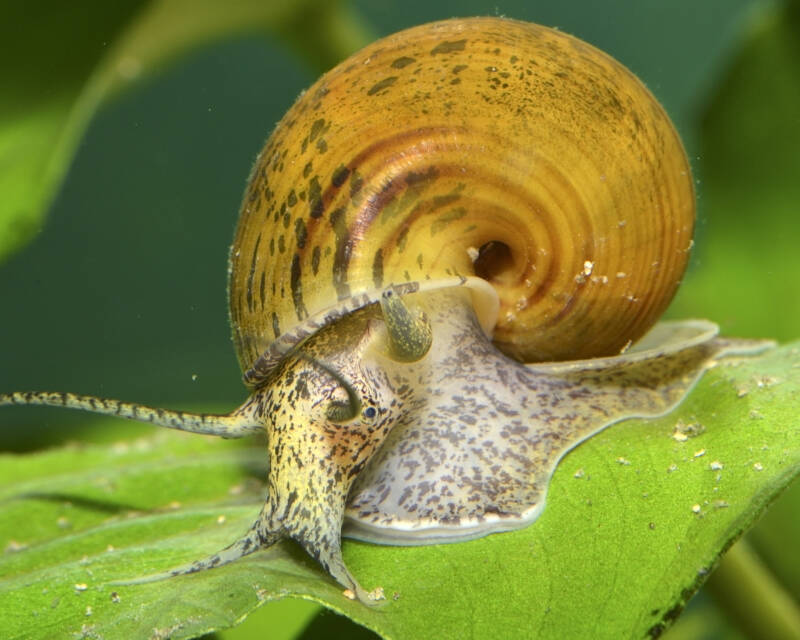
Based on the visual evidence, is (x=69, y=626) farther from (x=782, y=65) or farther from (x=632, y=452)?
(x=782, y=65)

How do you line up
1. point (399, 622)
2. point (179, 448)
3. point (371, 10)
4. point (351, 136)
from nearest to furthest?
point (399, 622) → point (351, 136) → point (179, 448) → point (371, 10)

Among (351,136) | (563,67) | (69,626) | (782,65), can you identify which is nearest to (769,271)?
(782,65)

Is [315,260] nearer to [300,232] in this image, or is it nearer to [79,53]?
[300,232]

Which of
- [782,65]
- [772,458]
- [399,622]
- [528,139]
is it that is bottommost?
[399,622]

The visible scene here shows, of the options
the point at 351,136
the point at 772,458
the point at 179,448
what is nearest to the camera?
the point at 772,458

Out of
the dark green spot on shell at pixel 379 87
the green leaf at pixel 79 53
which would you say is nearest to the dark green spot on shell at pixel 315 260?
the dark green spot on shell at pixel 379 87

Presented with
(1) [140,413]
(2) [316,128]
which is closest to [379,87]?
(2) [316,128]

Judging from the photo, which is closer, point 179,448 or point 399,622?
point 399,622
